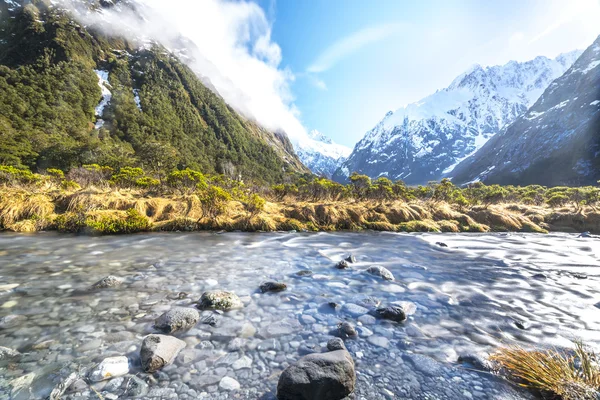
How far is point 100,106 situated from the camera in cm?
11000

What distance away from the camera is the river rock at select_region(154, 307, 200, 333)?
463cm

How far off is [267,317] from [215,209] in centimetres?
1479

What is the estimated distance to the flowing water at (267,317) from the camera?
346 cm

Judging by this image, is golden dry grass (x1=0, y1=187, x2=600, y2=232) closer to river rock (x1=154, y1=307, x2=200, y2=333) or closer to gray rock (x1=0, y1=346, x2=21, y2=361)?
river rock (x1=154, y1=307, x2=200, y2=333)

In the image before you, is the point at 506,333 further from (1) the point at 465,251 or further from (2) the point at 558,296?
(1) the point at 465,251

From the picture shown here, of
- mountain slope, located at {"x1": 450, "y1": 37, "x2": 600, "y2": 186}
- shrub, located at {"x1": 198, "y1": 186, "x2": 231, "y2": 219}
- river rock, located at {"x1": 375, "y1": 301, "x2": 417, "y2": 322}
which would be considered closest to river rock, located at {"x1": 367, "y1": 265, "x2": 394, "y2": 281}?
river rock, located at {"x1": 375, "y1": 301, "x2": 417, "y2": 322}

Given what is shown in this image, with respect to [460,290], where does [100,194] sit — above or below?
above

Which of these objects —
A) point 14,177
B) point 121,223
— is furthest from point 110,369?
point 14,177

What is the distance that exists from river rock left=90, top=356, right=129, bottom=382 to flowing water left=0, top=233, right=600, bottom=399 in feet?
0.43

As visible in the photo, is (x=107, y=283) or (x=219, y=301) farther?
(x=107, y=283)

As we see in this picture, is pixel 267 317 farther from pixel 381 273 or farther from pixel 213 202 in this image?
pixel 213 202

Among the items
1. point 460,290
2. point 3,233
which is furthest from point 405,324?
point 3,233

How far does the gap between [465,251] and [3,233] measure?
81.0ft

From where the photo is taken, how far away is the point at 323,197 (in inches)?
1188
